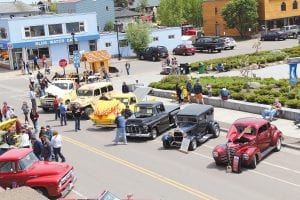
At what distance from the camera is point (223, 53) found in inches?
2335

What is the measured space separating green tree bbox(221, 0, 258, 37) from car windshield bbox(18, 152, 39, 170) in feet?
179

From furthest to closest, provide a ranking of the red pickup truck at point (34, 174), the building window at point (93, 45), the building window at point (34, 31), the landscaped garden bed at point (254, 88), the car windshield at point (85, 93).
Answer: the building window at point (93, 45), the building window at point (34, 31), the car windshield at point (85, 93), the landscaped garden bed at point (254, 88), the red pickup truck at point (34, 174)

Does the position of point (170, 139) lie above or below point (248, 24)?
below

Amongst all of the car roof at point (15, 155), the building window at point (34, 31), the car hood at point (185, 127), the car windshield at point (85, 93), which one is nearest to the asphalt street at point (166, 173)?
the car hood at point (185, 127)

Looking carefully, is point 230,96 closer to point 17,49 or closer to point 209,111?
point 209,111

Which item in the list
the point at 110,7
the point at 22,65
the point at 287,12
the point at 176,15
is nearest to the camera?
the point at 22,65

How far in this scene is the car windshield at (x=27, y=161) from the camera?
18502 mm

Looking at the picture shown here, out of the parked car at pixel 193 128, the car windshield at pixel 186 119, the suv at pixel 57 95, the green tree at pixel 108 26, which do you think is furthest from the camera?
the green tree at pixel 108 26

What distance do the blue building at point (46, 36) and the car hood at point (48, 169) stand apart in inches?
1622

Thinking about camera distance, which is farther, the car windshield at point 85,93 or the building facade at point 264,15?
the building facade at point 264,15

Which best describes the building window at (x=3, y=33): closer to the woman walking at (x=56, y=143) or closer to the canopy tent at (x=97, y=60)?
the canopy tent at (x=97, y=60)

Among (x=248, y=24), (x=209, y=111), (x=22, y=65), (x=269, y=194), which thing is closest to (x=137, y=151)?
(x=209, y=111)

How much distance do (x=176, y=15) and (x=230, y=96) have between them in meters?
59.0

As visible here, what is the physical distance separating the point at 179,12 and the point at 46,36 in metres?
34.3
